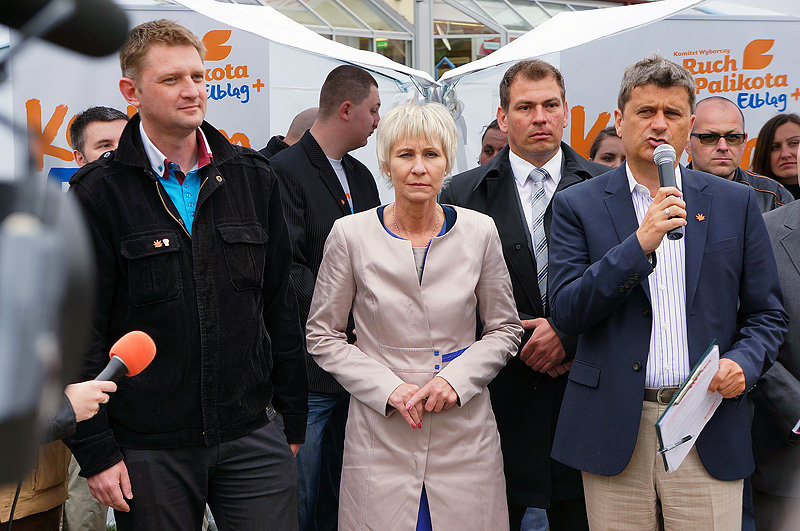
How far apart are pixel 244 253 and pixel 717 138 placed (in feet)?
9.47

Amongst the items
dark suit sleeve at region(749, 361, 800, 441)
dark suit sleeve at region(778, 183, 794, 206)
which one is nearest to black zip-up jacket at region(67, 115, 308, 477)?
dark suit sleeve at region(749, 361, 800, 441)

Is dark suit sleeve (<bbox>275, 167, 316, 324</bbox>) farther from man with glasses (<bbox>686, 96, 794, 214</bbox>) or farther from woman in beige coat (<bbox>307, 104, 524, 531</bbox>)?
man with glasses (<bbox>686, 96, 794, 214</bbox>)

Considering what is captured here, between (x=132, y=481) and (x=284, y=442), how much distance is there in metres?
0.52

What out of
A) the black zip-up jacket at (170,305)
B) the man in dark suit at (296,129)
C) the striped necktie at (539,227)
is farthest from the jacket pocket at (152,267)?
the man in dark suit at (296,129)

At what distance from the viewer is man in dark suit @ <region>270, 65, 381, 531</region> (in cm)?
382

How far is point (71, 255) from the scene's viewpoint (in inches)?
27.3

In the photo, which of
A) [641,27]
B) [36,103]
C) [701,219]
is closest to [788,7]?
[641,27]

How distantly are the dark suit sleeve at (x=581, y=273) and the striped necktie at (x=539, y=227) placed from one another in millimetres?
524

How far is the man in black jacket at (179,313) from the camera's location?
8.36 ft

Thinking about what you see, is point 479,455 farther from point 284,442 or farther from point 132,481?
point 132,481

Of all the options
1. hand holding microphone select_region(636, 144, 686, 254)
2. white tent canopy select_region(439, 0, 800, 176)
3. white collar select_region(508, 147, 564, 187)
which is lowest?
hand holding microphone select_region(636, 144, 686, 254)

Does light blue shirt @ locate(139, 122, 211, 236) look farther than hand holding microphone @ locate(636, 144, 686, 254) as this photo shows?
Yes

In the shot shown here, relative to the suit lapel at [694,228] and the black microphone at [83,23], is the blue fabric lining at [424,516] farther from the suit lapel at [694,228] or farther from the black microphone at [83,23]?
the black microphone at [83,23]

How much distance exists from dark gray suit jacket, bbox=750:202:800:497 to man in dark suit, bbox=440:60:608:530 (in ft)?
2.34
